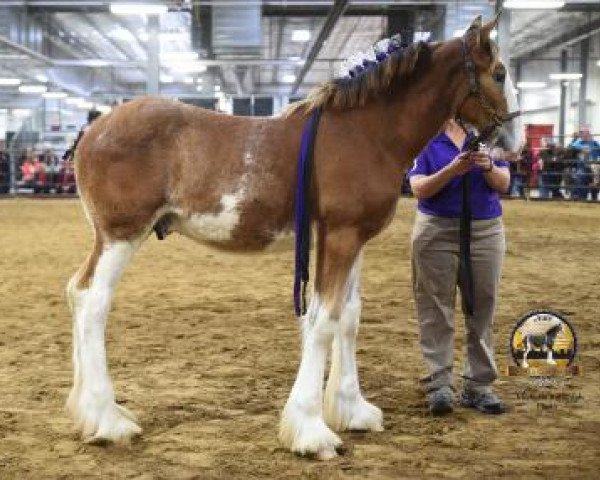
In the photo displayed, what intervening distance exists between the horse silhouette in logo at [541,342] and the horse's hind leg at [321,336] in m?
1.65

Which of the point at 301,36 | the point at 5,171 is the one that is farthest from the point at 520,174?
the point at 5,171

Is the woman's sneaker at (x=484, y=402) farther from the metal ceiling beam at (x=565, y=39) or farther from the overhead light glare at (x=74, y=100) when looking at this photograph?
the overhead light glare at (x=74, y=100)

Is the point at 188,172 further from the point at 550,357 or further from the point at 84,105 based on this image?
the point at 84,105

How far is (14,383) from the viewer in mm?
4648

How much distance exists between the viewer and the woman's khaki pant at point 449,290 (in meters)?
4.30

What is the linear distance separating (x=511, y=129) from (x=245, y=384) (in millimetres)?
2191

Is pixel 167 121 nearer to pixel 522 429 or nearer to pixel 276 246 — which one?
pixel 276 246

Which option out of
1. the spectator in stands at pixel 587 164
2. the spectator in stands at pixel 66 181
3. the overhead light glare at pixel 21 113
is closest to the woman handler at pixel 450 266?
the spectator in stands at pixel 587 164

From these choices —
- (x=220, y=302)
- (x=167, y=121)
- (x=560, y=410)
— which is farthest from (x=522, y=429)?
(x=220, y=302)

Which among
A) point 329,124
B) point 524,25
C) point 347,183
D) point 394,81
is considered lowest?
point 347,183

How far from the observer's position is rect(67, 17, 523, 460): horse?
12.0 feet

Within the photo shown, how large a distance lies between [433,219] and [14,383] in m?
2.70

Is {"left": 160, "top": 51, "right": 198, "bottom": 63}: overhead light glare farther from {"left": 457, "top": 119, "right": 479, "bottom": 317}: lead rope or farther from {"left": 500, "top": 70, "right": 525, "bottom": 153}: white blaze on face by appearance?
{"left": 500, "top": 70, "right": 525, "bottom": 153}: white blaze on face

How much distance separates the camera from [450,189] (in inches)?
168
